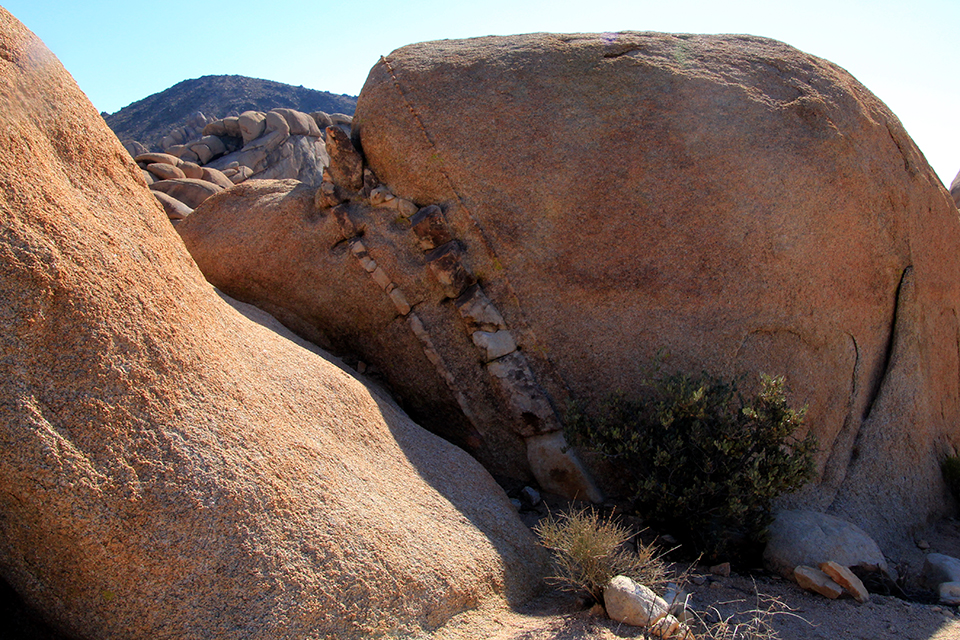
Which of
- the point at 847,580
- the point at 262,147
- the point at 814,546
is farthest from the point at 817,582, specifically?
the point at 262,147

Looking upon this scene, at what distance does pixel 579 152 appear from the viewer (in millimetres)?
4875

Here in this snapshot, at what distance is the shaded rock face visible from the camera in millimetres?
2359

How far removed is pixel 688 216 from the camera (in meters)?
4.73

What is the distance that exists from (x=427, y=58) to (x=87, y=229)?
340 centimetres

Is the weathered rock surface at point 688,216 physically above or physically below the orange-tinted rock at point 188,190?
below

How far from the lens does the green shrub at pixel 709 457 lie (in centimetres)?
401

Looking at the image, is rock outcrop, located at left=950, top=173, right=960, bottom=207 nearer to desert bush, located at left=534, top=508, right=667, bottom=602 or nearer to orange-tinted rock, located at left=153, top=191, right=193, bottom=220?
desert bush, located at left=534, top=508, right=667, bottom=602

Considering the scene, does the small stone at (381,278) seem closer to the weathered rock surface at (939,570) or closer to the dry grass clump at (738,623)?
the dry grass clump at (738,623)

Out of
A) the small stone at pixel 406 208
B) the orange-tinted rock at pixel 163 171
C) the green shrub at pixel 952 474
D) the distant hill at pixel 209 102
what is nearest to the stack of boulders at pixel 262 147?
the orange-tinted rock at pixel 163 171

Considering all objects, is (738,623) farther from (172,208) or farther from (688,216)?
(172,208)

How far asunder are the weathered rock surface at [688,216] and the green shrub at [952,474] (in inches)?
9.2

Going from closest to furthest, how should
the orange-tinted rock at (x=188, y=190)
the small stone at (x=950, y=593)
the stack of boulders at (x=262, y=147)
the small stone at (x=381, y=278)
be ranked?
the small stone at (x=950, y=593) → the small stone at (x=381, y=278) → the orange-tinted rock at (x=188, y=190) → the stack of boulders at (x=262, y=147)

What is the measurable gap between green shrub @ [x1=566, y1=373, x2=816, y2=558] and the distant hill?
4755 centimetres

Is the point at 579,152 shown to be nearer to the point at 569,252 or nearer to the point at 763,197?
the point at 569,252
